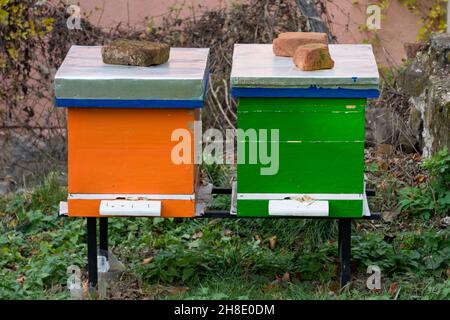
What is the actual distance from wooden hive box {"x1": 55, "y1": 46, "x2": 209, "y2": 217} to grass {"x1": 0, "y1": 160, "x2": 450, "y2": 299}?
486 millimetres

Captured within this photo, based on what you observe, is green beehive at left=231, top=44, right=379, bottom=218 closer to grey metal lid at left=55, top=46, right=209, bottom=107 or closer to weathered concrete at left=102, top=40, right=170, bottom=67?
grey metal lid at left=55, top=46, right=209, bottom=107

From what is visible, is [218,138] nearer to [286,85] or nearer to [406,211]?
[406,211]

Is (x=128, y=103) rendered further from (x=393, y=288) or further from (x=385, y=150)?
(x=385, y=150)

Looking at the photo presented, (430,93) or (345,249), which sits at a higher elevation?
(430,93)

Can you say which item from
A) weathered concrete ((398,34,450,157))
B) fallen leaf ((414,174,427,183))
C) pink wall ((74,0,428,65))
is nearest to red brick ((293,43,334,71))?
weathered concrete ((398,34,450,157))

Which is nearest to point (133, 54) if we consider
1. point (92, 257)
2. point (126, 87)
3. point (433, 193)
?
point (126, 87)

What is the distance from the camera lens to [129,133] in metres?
4.11

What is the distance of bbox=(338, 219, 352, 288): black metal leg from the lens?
4.34 metres

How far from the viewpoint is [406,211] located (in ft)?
17.8

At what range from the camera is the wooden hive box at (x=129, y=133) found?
4.04 meters

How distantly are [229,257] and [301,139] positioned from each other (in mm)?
930

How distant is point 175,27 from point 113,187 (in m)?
3.41

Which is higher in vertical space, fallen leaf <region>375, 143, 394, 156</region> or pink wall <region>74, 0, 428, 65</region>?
pink wall <region>74, 0, 428, 65</region>

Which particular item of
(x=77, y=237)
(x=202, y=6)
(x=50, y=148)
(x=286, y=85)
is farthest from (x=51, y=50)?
(x=286, y=85)
